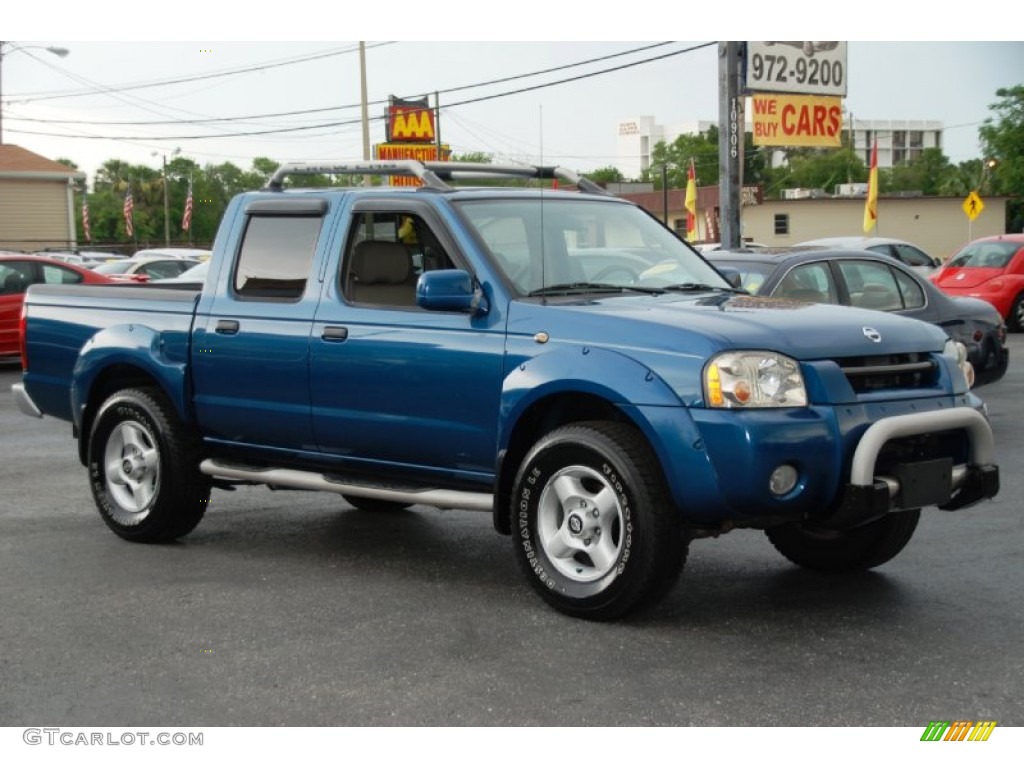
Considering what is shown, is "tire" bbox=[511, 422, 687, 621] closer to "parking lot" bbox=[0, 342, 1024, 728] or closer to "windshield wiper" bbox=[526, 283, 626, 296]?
"parking lot" bbox=[0, 342, 1024, 728]

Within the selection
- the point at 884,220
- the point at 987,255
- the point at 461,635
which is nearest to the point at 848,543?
the point at 461,635

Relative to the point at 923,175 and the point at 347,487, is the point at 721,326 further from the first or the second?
the point at 923,175

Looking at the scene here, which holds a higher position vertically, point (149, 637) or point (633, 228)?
point (633, 228)

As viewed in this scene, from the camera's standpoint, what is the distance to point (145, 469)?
26.2 ft

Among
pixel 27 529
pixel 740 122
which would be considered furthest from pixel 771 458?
pixel 740 122

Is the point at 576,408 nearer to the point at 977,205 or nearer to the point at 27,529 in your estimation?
the point at 27,529

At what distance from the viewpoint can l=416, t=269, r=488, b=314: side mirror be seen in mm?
6379

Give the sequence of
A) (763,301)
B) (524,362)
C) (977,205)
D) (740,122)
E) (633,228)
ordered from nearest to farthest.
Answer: (524,362)
(763,301)
(633,228)
(740,122)
(977,205)

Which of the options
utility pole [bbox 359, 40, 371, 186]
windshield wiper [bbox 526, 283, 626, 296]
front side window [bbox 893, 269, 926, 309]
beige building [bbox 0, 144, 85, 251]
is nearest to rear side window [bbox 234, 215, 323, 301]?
windshield wiper [bbox 526, 283, 626, 296]

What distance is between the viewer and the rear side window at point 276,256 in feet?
24.3

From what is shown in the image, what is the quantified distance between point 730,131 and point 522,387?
626 inches

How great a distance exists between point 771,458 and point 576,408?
1134 mm

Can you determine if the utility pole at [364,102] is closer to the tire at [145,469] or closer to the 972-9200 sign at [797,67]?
the 972-9200 sign at [797,67]

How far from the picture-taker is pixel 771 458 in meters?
5.60
